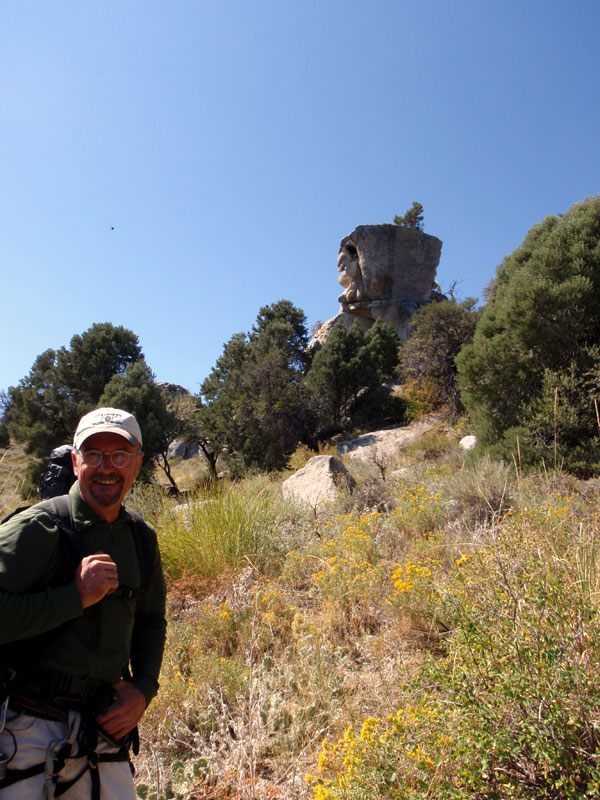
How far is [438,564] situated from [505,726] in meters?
2.11

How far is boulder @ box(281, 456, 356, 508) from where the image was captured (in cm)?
791

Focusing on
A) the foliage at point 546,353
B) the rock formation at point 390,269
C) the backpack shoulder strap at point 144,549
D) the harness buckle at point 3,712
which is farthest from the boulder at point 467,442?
the rock formation at point 390,269

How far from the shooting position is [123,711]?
150cm

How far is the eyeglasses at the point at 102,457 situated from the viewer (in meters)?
1.68

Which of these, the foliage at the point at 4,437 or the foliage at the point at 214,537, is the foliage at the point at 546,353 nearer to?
the foliage at the point at 214,537

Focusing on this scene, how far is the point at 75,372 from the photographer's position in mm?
26062

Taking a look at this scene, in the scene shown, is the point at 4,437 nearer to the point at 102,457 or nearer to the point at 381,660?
the point at 381,660

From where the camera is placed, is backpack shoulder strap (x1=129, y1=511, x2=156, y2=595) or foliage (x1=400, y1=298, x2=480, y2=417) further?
foliage (x1=400, y1=298, x2=480, y2=417)

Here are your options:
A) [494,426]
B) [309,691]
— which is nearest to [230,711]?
[309,691]

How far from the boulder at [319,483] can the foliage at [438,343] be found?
1054cm

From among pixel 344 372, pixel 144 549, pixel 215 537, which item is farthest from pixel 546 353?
pixel 344 372

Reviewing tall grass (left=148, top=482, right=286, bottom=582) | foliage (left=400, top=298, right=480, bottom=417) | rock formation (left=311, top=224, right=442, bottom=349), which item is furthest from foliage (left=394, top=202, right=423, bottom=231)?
tall grass (left=148, top=482, right=286, bottom=582)

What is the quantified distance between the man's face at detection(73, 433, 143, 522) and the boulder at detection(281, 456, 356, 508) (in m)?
5.92

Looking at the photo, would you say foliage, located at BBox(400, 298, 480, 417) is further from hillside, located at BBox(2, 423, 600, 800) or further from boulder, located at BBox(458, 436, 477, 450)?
hillside, located at BBox(2, 423, 600, 800)
